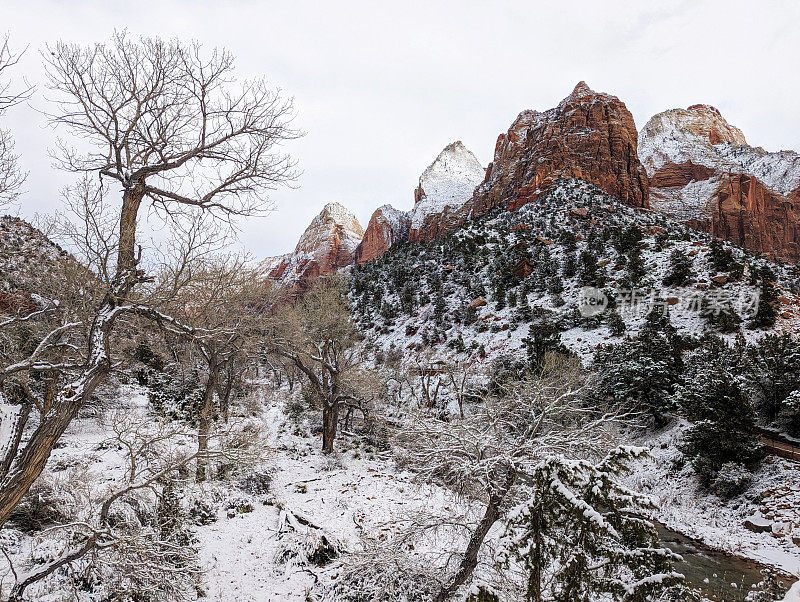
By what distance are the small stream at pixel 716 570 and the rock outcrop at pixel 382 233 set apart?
82953 mm

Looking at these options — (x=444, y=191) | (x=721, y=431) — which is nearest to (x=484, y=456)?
(x=721, y=431)

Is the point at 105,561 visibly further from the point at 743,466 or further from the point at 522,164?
the point at 522,164

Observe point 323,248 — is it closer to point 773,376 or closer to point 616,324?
point 616,324

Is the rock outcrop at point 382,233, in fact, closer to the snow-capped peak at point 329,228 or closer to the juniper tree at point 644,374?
the snow-capped peak at point 329,228

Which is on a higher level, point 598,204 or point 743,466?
point 598,204

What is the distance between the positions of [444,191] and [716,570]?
299 feet

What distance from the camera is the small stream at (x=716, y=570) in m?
8.33

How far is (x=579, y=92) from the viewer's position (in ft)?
218

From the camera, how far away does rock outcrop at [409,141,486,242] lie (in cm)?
8144

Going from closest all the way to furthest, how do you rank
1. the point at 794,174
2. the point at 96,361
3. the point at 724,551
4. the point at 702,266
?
the point at 96,361 → the point at 724,551 → the point at 702,266 → the point at 794,174

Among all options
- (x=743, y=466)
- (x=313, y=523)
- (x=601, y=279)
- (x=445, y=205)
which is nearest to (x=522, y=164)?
(x=445, y=205)

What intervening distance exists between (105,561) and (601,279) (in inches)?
1257

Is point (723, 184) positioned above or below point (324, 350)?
above

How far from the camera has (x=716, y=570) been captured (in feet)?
31.0
